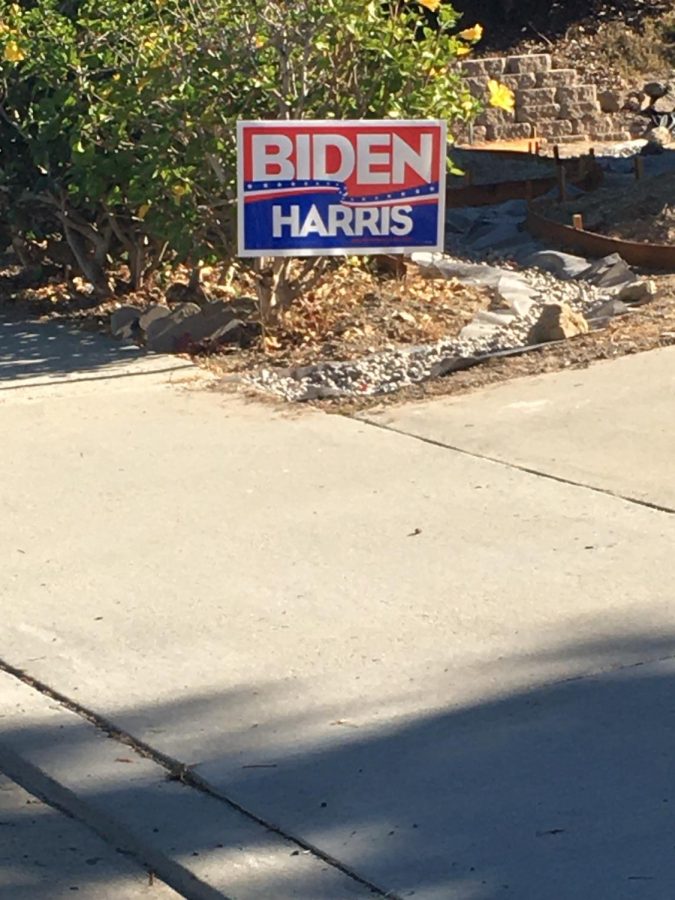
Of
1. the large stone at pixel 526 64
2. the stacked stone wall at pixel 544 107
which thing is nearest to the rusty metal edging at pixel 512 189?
the stacked stone wall at pixel 544 107

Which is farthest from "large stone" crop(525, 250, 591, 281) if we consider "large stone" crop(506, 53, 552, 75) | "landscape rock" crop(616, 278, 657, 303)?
"large stone" crop(506, 53, 552, 75)

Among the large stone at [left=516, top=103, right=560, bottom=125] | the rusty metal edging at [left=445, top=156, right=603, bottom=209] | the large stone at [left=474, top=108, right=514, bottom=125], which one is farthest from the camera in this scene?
the large stone at [left=516, top=103, right=560, bottom=125]

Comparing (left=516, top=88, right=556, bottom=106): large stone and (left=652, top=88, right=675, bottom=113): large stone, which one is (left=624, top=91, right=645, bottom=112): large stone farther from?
(left=516, top=88, right=556, bottom=106): large stone

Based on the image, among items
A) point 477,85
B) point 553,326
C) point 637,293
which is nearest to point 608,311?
point 637,293

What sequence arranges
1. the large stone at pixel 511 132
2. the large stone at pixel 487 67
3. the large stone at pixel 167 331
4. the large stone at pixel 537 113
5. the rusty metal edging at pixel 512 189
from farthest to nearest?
the large stone at pixel 487 67 < the large stone at pixel 537 113 < the large stone at pixel 511 132 < the rusty metal edging at pixel 512 189 < the large stone at pixel 167 331

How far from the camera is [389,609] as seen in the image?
5523 millimetres

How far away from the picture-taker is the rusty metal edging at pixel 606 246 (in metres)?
11.3

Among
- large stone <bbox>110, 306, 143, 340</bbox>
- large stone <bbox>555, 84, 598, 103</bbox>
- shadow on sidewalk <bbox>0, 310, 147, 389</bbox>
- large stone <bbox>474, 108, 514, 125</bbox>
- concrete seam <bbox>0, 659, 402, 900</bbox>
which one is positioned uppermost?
large stone <bbox>555, 84, 598, 103</bbox>

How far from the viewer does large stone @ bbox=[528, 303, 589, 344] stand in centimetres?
923

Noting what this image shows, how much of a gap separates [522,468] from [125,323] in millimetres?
3637

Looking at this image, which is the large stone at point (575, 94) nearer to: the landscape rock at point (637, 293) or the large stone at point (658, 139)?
the large stone at point (658, 139)

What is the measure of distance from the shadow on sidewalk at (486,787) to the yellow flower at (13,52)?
5.63 meters

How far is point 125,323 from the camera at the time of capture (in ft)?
32.5

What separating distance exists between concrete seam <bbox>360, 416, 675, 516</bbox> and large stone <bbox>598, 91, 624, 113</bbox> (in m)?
18.6
